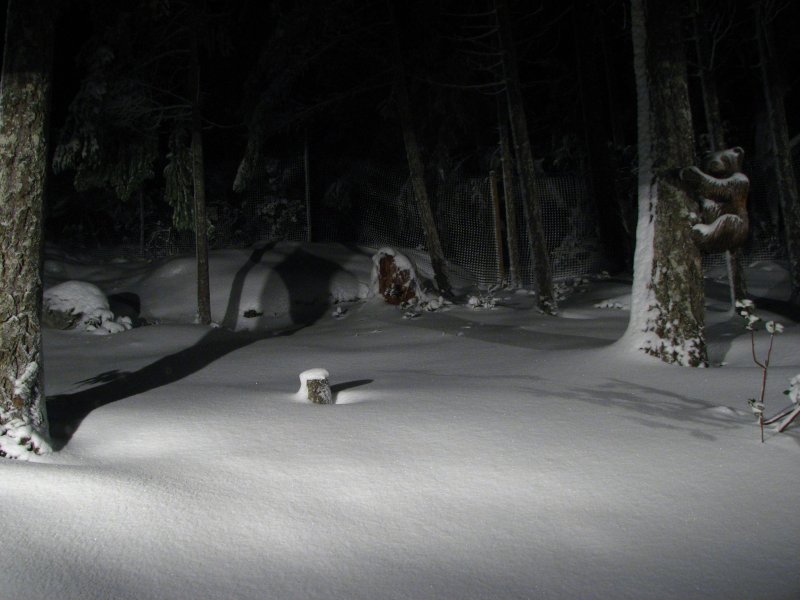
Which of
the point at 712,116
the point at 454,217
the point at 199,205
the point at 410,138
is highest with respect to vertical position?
the point at 410,138

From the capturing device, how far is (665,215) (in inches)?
249

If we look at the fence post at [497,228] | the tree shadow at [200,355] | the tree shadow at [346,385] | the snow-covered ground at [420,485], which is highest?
the fence post at [497,228]

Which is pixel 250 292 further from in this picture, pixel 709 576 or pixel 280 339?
pixel 709 576

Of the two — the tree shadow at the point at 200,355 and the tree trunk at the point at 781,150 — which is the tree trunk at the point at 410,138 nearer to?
the tree shadow at the point at 200,355

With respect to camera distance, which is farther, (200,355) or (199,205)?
(199,205)

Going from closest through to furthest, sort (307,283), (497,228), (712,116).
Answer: (712,116)
(307,283)
(497,228)

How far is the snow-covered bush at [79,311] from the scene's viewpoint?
11.0m

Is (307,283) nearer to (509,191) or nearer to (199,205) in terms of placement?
(199,205)

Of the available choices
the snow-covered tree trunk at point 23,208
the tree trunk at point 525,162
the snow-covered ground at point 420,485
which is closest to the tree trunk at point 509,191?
the tree trunk at point 525,162

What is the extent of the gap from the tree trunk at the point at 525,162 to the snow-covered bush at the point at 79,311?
263 inches

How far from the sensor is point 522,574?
2.94 m

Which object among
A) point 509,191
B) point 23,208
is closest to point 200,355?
point 23,208

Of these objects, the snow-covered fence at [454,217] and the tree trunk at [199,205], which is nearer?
the tree trunk at [199,205]

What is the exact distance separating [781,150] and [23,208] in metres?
10.6
